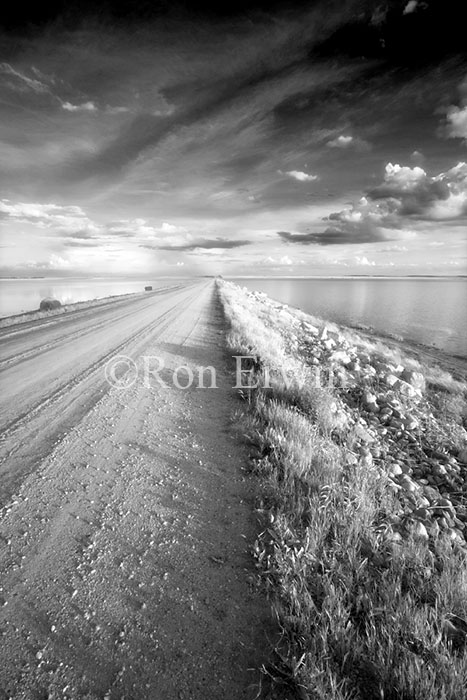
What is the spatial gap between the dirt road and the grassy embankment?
0.30 metres

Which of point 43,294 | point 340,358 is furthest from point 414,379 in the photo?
point 43,294

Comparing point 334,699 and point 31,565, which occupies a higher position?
point 334,699

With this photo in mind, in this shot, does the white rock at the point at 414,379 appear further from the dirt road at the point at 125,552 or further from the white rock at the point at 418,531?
the white rock at the point at 418,531

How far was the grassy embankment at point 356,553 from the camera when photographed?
178 centimetres

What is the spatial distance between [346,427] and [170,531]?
12.8ft

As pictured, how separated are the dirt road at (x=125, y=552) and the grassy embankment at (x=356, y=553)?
30cm

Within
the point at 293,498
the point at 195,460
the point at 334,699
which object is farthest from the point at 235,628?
the point at 195,460

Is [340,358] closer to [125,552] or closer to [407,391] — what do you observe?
[407,391]

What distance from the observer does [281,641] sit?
2.03 m

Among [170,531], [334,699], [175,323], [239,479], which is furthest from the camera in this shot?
[175,323]

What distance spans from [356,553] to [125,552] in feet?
6.53

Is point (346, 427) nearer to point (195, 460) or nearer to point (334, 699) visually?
point (195, 460)

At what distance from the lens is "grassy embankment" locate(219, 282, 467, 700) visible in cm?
178

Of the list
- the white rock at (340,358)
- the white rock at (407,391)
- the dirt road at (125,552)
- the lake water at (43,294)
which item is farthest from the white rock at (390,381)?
the lake water at (43,294)
